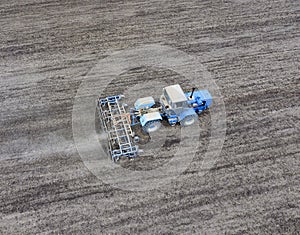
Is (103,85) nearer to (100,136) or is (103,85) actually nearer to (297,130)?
(100,136)

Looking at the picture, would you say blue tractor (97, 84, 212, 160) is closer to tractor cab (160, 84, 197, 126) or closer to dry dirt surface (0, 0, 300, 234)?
tractor cab (160, 84, 197, 126)

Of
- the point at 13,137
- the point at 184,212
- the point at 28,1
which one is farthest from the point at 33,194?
the point at 28,1

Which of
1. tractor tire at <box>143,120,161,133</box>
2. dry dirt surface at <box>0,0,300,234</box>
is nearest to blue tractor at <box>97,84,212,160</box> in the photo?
tractor tire at <box>143,120,161,133</box>

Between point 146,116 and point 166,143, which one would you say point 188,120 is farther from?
point 146,116

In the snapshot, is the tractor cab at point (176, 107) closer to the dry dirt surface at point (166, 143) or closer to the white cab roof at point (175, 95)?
the white cab roof at point (175, 95)

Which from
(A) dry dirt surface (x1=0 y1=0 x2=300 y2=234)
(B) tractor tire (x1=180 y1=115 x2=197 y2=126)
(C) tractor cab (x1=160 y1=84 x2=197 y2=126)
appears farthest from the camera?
(B) tractor tire (x1=180 y1=115 x2=197 y2=126)

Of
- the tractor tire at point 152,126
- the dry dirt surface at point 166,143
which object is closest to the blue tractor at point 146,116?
the tractor tire at point 152,126

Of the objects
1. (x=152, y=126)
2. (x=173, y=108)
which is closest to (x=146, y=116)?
(x=152, y=126)
